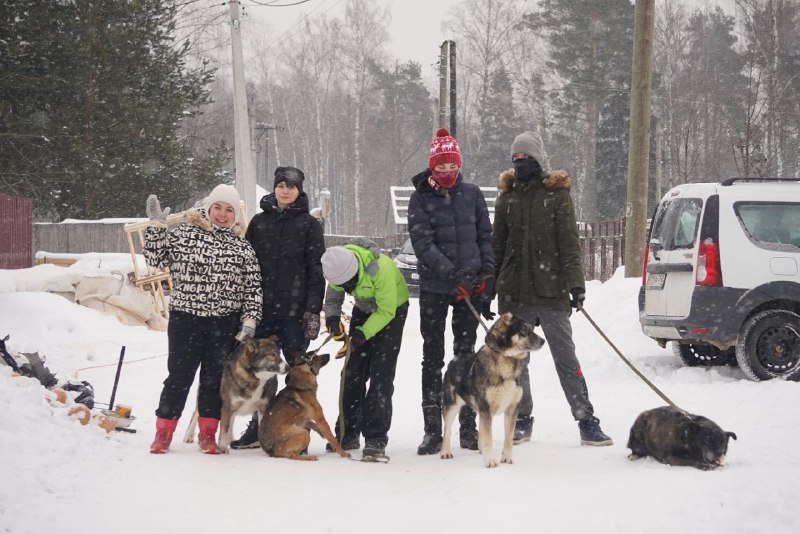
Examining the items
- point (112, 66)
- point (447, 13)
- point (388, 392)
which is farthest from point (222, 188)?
point (447, 13)

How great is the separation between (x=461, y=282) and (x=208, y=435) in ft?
7.39

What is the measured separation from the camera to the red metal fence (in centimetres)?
1850

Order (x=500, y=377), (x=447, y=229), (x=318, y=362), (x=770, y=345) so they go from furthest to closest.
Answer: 1. (x=770, y=345)
2. (x=318, y=362)
3. (x=447, y=229)
4. (x=500, y=377)

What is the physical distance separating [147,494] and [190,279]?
1827mm

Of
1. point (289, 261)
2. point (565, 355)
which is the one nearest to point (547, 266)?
point (565, 355)

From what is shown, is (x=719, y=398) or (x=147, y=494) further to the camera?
(x=719, y=398)

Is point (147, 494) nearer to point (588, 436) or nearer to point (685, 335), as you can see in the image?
point (588, 436)

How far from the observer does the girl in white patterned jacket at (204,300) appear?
19.6 feet

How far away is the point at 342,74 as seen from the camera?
4975 cm

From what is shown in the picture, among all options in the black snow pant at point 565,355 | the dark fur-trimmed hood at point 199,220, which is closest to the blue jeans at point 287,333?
the dark fur-trimmed hood at point 199,220

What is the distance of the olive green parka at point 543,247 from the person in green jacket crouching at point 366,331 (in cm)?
89

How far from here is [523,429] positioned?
20.3 feet

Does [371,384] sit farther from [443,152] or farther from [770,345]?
[770,345]

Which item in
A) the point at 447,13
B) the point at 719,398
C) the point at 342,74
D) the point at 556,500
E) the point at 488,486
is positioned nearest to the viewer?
the point at 556,500
